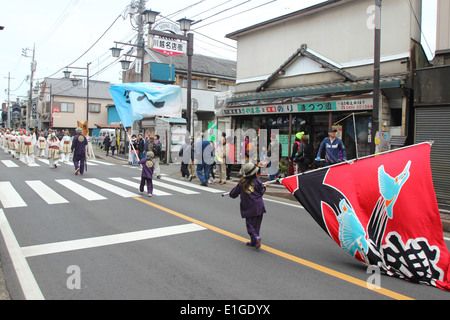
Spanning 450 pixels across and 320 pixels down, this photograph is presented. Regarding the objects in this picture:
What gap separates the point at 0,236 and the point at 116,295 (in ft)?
11.6

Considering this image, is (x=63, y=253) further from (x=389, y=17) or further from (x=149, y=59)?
(x=149, y=59)

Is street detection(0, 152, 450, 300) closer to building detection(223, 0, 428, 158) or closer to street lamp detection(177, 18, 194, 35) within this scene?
building detection(223, 0, 428, 158)

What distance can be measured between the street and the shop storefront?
4.35 metres

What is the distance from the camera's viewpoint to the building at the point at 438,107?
1010 cm

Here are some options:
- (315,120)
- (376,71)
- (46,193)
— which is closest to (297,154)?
(315,120)

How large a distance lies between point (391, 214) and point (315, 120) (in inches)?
369

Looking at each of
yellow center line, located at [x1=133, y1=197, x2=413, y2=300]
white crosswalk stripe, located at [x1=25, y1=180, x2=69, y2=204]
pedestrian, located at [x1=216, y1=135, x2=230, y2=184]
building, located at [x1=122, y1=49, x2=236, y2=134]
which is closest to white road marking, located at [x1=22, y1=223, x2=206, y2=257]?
yellow center line, located at [x1=133, y1=197, x2=413, y2=300]

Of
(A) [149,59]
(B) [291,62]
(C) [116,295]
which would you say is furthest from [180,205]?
(A) [149,59]

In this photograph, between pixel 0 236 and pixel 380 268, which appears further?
pixel 0 236

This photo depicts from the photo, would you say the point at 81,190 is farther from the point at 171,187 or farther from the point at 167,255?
the point at 167,255

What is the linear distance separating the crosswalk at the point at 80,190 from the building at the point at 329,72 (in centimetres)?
457

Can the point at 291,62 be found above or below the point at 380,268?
above
